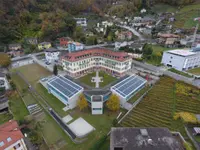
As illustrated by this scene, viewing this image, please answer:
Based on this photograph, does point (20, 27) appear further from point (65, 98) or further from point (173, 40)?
point (173, 40)

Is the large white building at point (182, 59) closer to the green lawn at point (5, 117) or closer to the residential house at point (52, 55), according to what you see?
the residential house at point (52, 55)

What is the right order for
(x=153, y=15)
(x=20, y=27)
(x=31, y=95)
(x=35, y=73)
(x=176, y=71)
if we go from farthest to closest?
(x=153, y=15) < (x=20, y=27) < (x=35, y=73) < (x=176, y=71) < (x=31, y=95)

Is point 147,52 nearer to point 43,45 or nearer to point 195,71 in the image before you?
point 195,71

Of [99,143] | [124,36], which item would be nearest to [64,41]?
[124,36]

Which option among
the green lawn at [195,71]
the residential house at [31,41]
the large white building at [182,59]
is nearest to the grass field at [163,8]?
the large white building at [182,59]

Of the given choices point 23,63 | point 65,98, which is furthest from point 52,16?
point 65,98

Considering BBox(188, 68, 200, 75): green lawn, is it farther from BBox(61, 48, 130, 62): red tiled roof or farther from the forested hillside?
the forested hillside

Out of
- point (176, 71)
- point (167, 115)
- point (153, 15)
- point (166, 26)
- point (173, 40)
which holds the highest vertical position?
point (153, 15)
